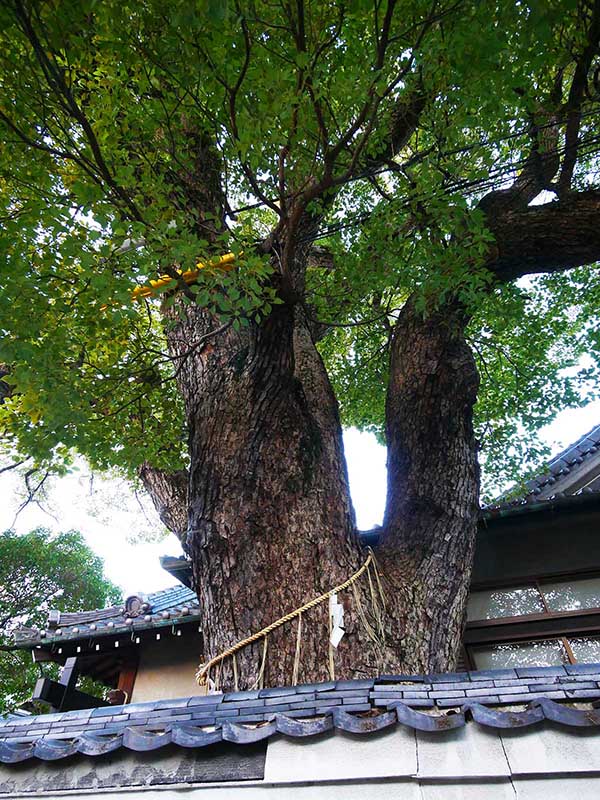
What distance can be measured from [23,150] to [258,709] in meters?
3.08

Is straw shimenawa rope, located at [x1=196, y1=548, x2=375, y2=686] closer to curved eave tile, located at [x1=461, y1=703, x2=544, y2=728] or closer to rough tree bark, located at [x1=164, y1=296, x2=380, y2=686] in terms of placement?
rough tree bark, located at [x1=164, y1=296, x2=380, y2=686]

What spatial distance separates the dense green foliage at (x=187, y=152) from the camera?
8.34 feet

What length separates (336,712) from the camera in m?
1.74

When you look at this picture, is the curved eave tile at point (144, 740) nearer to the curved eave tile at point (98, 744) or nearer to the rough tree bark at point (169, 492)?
the curved eave tile at point (98, 744)

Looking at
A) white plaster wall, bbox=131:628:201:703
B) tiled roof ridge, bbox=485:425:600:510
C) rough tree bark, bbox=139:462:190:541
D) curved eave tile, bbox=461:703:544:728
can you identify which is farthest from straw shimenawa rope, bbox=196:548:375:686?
tiled roof ridge, bbox=485:425:600:510

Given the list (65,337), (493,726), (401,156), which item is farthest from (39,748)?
(401,156)

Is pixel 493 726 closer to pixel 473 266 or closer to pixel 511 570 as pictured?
pixel 473 266

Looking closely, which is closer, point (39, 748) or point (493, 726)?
point (493, 726)

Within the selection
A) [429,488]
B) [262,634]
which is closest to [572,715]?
[262,634]

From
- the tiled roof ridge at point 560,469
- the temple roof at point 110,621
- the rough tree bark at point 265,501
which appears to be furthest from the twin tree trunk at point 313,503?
the tiled roof ridge at point 560,469

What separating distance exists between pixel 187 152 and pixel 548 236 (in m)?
2.80

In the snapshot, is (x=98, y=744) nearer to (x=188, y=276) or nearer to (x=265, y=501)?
(x=265, y=501)

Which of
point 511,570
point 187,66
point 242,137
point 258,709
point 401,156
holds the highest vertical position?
point 401,156

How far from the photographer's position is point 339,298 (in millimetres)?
4855
